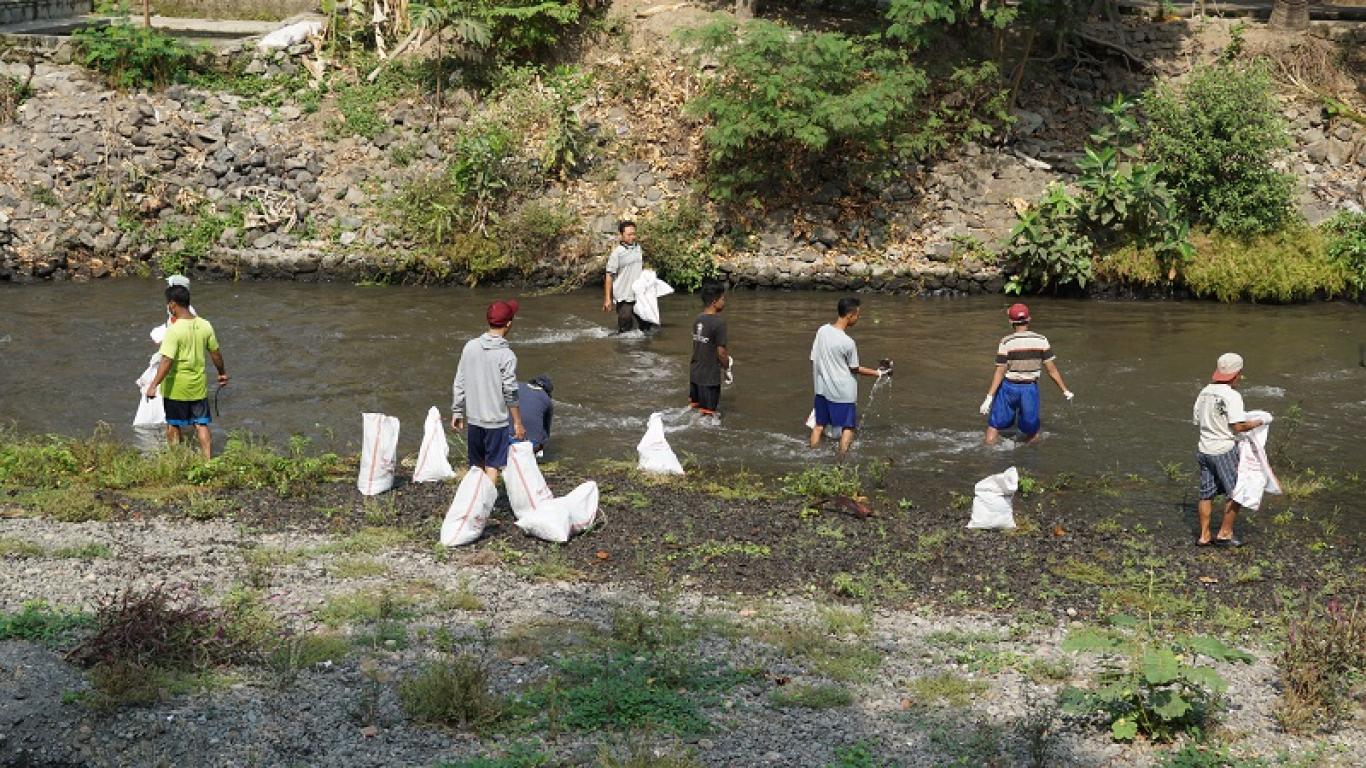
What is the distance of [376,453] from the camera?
480 inches

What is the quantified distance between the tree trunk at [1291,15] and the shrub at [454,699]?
2201 centimetres

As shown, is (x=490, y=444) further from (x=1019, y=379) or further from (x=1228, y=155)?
(x=1228, y=155)

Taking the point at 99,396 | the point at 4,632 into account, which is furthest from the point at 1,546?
the point at 99,396

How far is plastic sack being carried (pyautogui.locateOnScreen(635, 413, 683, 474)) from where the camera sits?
13.1 meters

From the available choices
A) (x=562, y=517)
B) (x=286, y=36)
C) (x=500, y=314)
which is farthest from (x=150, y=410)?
(x=286, y=36)

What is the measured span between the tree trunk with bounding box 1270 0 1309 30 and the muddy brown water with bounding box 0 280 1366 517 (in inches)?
267

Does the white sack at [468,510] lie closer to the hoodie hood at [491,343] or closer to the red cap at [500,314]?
the hoodie hood at [491,343]

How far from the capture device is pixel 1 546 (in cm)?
1051

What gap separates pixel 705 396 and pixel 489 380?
13.5 feet

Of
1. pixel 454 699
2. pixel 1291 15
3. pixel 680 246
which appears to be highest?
pixel 1291 15

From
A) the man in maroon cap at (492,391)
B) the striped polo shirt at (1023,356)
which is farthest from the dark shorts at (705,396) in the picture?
the man in maroon cap at (492,391)

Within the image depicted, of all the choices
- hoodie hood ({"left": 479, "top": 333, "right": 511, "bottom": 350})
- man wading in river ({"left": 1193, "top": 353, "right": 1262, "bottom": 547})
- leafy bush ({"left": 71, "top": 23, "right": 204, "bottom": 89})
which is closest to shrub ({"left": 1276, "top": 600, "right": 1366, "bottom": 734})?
man wading in river ({"left": 1193, "top": 353, "right": 1262, "bottom": 547})

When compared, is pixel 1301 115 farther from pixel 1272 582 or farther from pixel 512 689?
pixel 512 689

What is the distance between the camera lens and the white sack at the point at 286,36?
26375 mm
